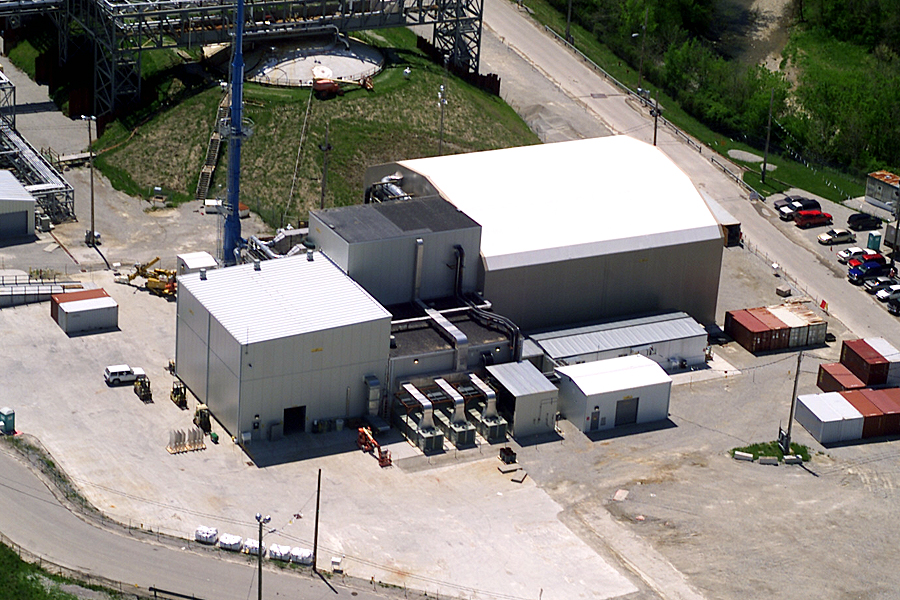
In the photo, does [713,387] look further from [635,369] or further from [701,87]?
[701,87]

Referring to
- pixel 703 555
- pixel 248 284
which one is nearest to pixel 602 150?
pixel 248 284

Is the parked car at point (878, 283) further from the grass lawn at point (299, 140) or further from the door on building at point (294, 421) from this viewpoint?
the door on building at point (294, 421)

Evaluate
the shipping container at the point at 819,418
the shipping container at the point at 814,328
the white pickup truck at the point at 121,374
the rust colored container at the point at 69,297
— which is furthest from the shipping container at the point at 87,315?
the shipping container at the point at 814,328

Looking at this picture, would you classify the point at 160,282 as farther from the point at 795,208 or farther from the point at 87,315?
the point at 795,208

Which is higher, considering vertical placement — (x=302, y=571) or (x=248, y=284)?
(x=248, y=284)

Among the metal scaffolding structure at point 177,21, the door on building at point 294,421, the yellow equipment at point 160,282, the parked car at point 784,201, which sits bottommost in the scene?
the door on building at point 294,421

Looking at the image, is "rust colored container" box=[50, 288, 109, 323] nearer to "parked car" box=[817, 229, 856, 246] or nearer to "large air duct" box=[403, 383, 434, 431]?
"large air duct" box=[403, 383, 434, 431]
